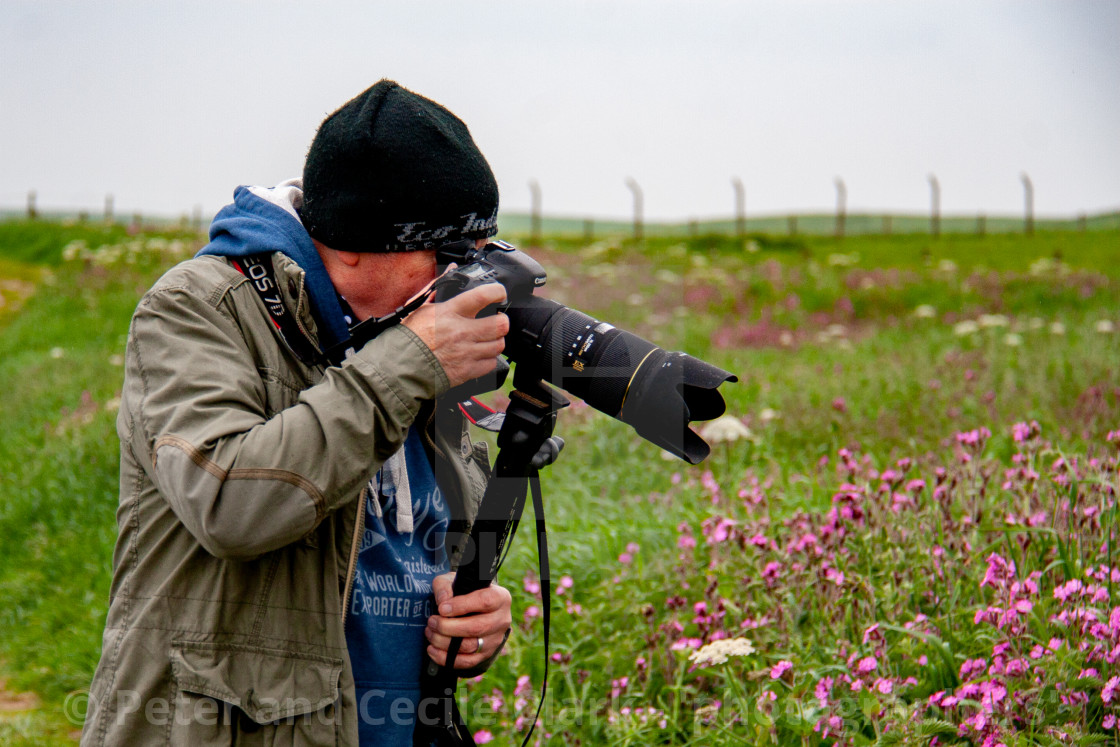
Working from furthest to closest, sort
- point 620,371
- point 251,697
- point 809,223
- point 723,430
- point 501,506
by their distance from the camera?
point 809,223, point 723,430, point 501,506, point 620,371, point 251,697

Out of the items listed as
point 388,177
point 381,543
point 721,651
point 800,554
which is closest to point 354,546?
point 381,543

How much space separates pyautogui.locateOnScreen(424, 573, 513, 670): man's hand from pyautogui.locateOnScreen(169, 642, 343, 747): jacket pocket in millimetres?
253

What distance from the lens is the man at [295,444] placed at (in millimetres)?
1361

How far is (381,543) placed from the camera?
68.4 inches

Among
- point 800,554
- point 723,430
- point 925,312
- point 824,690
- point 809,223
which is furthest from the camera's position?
point 809,223

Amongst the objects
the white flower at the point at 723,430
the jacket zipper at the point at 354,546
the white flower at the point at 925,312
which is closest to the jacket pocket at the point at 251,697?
the jacket zipper at the point at 354,546

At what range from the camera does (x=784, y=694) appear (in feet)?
7.97

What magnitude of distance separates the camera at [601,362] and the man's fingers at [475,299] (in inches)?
3.0

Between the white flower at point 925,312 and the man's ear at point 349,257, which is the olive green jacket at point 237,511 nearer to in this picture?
the man's ear at point 349,257

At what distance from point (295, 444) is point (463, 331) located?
342 mm

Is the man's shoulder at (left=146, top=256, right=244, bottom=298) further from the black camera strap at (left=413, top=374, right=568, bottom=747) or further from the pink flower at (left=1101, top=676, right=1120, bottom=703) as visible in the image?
the pink flower at (left=1101, top=676, right=1120, bottom=703)

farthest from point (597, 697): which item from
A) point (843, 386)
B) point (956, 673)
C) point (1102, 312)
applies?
point (1102, 312)

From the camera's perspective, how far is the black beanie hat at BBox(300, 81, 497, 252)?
1.60 metres

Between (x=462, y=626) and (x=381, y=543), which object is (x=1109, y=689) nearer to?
(x=462, y=626)
